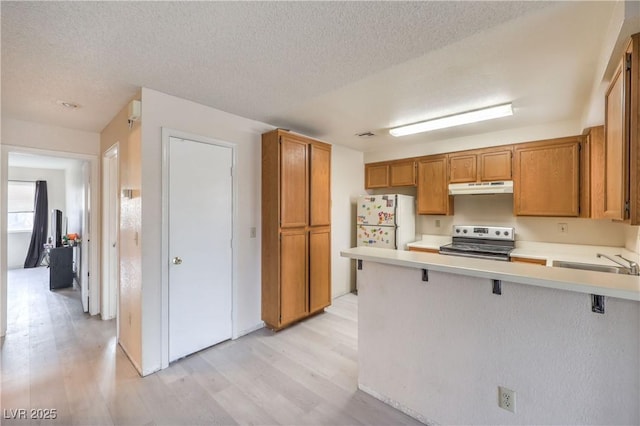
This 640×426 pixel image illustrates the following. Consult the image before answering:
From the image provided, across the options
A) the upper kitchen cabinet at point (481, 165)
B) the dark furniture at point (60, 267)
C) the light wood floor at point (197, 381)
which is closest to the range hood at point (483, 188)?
the upper kitchen cabinet at point (481, 165)

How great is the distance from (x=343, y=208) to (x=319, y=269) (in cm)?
132

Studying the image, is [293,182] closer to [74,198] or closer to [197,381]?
[197,381]

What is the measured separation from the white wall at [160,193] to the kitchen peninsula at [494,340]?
59.0 inches

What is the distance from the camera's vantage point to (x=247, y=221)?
3.10 metres

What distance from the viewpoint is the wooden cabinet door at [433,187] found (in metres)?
3.91

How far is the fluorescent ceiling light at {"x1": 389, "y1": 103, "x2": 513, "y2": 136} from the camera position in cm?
273

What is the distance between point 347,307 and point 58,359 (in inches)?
125

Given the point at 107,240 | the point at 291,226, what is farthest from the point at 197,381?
the point at 107,240

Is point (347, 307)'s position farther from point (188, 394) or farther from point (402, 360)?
point (188, 394)

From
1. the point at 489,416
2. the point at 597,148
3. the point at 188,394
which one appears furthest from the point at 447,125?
the point at 188,394

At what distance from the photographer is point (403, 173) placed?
4.31m

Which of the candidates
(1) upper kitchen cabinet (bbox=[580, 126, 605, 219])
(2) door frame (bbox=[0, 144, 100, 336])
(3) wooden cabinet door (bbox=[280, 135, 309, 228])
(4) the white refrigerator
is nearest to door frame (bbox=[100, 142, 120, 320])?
(2) door frame (bbox=[0, 144, 100, 336])

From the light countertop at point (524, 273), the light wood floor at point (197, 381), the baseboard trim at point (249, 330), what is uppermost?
the light countertop at point (524, 273)

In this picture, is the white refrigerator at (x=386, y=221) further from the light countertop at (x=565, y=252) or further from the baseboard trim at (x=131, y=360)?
the baseboard trim at (x=131, y=360)
